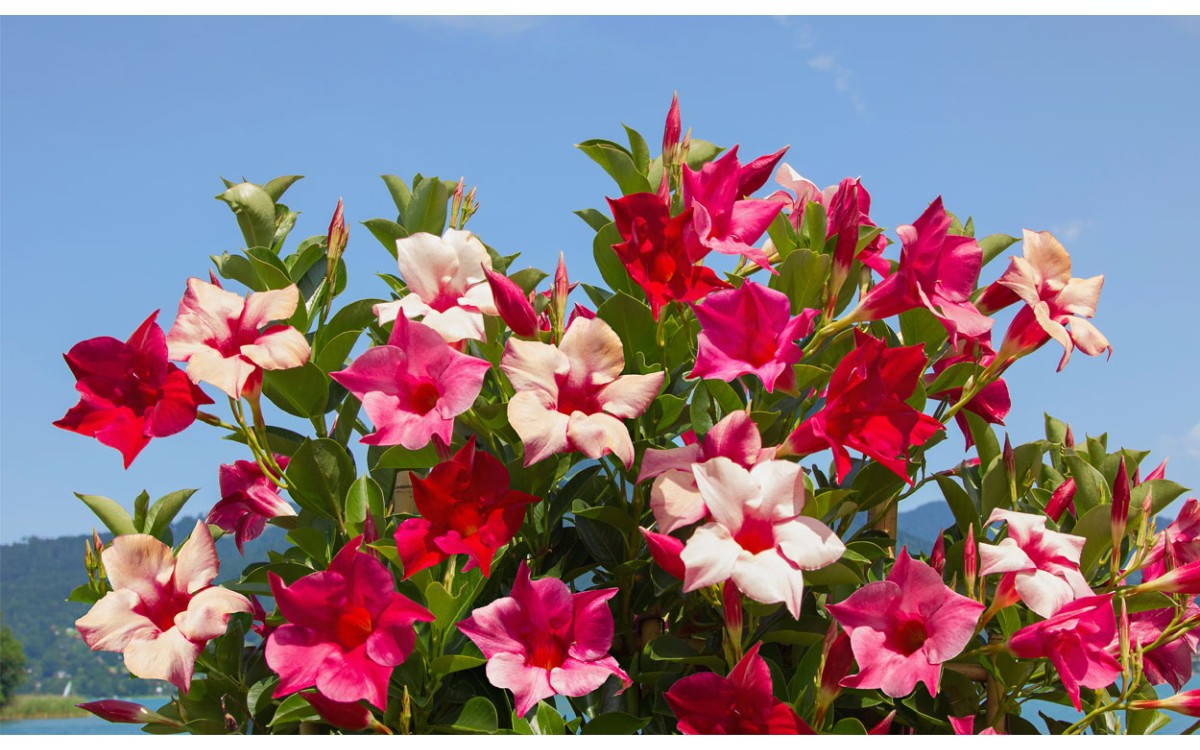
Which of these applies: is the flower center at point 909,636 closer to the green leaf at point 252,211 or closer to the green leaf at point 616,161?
the green leaf at point 616,161

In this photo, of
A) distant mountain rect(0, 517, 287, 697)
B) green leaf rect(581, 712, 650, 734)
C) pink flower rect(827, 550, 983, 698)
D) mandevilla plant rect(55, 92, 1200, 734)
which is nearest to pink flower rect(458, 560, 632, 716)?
mandevilla plant rect(55, 92, 1200, 734)

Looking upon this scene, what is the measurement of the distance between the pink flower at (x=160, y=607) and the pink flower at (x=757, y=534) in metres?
0.54

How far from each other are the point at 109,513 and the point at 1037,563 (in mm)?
1184

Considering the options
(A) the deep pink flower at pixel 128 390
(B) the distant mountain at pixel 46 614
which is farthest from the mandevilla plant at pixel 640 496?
(B) the distant mountain at pixel 46 614

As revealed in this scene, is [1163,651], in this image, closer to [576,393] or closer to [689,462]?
[689,462]

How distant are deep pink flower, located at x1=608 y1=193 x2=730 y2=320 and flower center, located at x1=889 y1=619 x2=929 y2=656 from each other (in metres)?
0.42

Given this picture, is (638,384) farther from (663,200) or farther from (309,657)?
(309,657)

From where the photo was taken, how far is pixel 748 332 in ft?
3.28

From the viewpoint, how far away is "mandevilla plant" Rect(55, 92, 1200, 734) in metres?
0.96

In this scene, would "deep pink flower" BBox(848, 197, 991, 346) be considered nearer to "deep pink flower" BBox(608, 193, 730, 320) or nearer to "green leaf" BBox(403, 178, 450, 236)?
"deep pink flower" BBox(608, 193, 730, 320)

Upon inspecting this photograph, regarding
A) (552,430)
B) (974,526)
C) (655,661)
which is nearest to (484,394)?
(552,430)

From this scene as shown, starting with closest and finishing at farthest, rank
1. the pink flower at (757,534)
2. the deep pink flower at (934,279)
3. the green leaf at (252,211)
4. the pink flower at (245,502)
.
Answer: the pink flower at (757,534)
the deep pink flower at (934,279)
the pink flower at (245,502)
the green leaf at (252,211)

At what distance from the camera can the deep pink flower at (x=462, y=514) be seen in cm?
99

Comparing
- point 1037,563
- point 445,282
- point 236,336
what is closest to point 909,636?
point 1037,563
